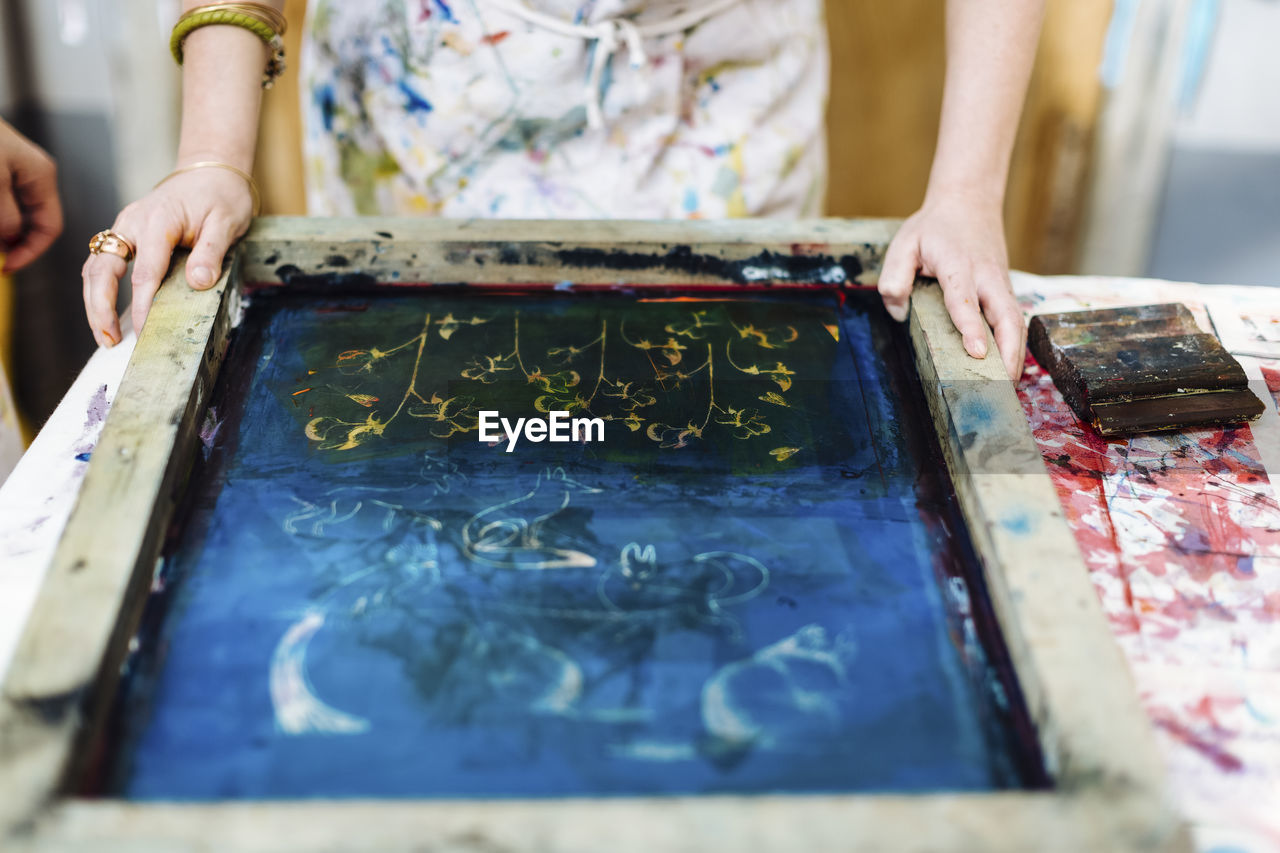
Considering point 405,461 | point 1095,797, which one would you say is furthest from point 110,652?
point 1095,797

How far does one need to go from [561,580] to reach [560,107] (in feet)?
2.00

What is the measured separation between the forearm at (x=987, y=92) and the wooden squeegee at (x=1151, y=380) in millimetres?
207

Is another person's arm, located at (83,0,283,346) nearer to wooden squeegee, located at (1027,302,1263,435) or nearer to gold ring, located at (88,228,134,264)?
gold ring, located at (88,228,134,264)

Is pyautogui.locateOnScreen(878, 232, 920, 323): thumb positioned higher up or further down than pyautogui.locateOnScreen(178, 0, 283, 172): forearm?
further down

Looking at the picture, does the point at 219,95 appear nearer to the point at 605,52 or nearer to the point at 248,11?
the point at 248,11

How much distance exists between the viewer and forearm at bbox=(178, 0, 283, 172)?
0.91 m

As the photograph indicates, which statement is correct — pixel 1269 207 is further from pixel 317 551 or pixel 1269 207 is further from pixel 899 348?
pixel 317 551

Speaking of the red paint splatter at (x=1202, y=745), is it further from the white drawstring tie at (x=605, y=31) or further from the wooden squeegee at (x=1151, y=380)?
the white drawstring tie at (x=605, y=31)

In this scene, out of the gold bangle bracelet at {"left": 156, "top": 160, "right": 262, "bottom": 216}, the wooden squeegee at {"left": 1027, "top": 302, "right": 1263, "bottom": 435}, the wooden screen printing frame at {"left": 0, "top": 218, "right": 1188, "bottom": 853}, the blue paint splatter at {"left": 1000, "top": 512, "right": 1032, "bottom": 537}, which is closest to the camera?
the wooden screen printing frame at {"left": 0, "top": 218, "right": 1188, "bottom": 853}

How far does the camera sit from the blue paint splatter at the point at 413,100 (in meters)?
0.99

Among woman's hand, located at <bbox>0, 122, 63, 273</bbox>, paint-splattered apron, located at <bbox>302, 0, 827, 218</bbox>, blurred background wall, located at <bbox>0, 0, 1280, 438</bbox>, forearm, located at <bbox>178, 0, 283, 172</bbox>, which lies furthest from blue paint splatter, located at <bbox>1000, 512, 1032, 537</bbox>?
blurred background wall, located at <bbox>0, 0, 1280, 438</bbox>

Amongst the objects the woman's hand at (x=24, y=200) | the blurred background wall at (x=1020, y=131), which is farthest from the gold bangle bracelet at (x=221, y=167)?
the blurred background wall at (x=1020, y=131)

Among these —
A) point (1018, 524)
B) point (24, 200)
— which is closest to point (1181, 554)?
point (1018, 524)

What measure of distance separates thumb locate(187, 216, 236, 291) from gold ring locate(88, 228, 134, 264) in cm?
5
